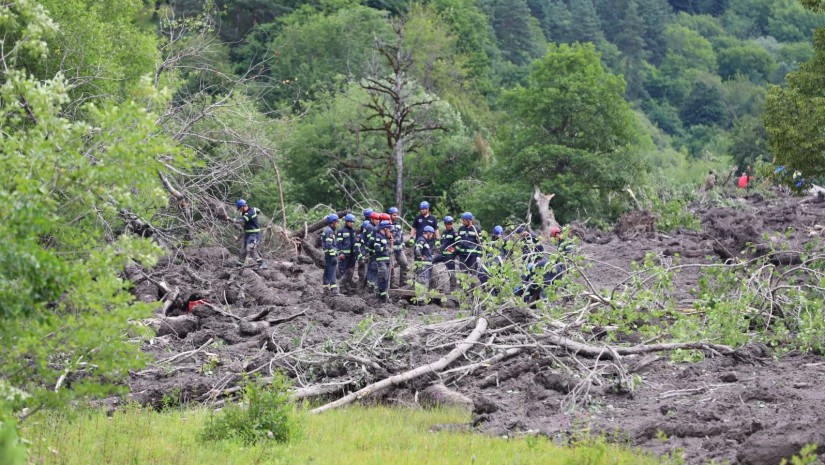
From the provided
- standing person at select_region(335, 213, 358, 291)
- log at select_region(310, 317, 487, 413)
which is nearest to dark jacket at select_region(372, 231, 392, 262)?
standing person at select_region(335, 213, 358, 291)

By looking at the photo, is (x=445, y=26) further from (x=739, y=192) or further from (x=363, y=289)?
(x=363, y=289)

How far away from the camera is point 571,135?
37.7 m

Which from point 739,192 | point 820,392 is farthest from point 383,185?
point 820,392

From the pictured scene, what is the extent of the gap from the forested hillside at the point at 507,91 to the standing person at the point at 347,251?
268cm

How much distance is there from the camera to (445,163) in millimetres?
43438

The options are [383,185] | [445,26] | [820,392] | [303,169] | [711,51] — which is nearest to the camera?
[820,392]

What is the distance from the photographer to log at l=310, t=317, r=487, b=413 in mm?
13172

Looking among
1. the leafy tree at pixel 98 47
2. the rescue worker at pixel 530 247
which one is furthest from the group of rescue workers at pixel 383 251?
the leafy tree at pixel 98 47

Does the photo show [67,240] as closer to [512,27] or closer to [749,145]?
[749,145]

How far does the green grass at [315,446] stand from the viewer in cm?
1030

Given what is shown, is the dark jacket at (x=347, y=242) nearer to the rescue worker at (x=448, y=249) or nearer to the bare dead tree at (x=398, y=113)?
the rescue worker at (x=448, y=249)

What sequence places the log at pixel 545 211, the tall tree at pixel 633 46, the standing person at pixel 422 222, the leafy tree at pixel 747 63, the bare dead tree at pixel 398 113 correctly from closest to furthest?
the standing person at pixel 422 222 → the log at pixel 545 211 → the bare dead tree at pixel 398 113 → the tall tree at pixel 633 46 → the leafy tree at pixel 747 63

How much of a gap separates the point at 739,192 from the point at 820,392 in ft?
99.6

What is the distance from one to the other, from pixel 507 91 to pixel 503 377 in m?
26.3
